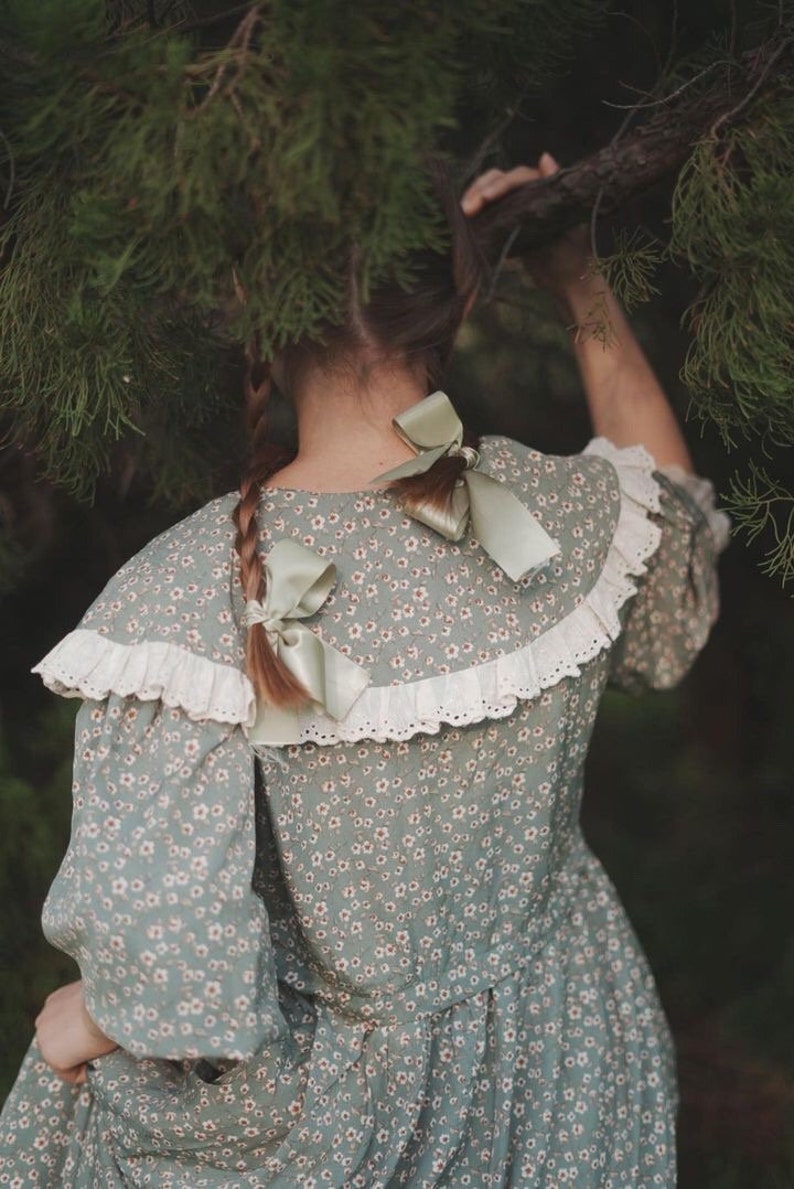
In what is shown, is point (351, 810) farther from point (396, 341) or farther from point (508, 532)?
point (396, 341)

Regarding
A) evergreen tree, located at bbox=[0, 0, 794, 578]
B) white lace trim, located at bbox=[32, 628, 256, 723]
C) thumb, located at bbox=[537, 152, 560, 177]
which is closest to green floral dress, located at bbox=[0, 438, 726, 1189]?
white lace trim, located at bbox=[32, 628, 256, 723]

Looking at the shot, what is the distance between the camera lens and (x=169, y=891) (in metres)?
1.08

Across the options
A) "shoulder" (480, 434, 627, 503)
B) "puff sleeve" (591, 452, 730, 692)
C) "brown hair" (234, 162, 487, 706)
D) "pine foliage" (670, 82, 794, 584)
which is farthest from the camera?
"puff sleeve" (591, 452, 730, 692)

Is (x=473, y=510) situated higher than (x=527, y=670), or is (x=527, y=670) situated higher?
(x=473, y=510)

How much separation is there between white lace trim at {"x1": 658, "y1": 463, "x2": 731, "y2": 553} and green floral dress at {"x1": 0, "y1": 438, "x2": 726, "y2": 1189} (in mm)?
49

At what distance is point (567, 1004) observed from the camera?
1.38m

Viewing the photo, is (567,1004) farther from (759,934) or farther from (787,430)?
(759,934)

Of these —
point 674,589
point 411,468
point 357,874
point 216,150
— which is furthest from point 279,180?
point 674,589

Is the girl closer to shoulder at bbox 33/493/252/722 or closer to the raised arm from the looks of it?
shoulder at bbox 33/493/252/722

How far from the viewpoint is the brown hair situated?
1.16 m

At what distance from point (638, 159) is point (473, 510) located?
0.35 m

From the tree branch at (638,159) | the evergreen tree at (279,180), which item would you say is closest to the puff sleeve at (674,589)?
the evergreen tree at (279,180)

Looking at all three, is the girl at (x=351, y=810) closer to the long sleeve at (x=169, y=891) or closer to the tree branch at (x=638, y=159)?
the long sleeve at (x=169, y=891)

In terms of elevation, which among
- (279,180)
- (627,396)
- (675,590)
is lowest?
(675,590)
